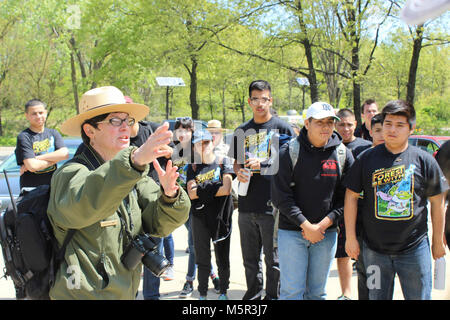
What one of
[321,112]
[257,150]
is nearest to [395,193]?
[321,112]

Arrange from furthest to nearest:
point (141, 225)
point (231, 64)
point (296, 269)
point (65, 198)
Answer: point (231, 64) → point (296, 269) → point (141, 225) → point (65, 198)

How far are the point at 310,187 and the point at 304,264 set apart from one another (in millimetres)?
662

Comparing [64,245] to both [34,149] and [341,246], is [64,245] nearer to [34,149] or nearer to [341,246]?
[341,246]

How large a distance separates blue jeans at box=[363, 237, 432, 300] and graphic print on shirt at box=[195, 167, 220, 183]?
1.97 meters

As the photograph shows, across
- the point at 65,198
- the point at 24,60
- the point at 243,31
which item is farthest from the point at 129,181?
the point at 24,60

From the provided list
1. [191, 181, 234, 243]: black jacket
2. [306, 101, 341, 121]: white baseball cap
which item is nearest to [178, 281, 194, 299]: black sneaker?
[191, 181, 234, 243]: black jacket

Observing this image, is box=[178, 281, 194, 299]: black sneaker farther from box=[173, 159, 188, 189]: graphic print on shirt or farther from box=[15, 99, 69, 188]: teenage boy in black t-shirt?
box=[15, 99, 69, 188]: teenage boy in black t-shirt

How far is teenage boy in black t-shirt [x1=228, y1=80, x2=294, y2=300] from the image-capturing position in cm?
439

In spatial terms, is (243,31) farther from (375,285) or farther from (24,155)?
(375,285)

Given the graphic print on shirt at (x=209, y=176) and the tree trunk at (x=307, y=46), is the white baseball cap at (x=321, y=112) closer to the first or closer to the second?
the graphic print on shirt at (x=209, y=176)

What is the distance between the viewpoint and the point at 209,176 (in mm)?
4809

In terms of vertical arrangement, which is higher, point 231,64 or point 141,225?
point 231,64

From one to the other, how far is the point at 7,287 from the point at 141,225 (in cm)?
343

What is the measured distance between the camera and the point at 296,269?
3570 millimetres
